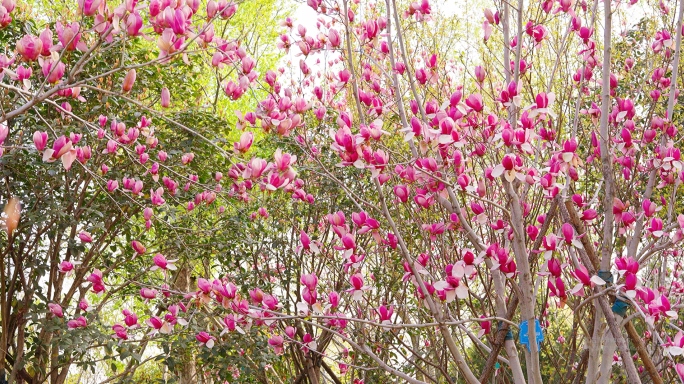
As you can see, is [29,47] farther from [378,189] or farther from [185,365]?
[185,365]

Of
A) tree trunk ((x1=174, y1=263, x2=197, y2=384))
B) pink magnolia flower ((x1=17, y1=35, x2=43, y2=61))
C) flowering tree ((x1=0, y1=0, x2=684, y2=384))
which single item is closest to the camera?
pink magnolia flower ((x1=17, y1=35, x2=43, y2=61))

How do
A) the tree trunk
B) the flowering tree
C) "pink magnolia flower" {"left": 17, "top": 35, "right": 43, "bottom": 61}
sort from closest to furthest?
1. "pink magnolia flower" {"left": 17, "top": 35, "right": 43, "bottom": 61}
2. the flowering tree
3. the tree trunk

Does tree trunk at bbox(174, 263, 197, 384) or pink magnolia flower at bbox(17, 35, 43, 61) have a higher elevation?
tree trunk at bbox(174, 263, 197, 384)

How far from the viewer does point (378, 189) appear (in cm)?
200

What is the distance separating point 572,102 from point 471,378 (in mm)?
1963

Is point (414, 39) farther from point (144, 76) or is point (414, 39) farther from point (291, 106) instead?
point (291, 106)

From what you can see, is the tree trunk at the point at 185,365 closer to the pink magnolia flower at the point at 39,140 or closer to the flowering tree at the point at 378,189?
the flowering tree at the point at 378,189

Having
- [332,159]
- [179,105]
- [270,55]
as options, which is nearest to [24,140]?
[179,105]

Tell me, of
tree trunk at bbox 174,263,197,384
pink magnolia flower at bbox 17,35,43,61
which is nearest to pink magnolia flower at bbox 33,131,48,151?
pink magnolia flower at bbox 17,35,43,61

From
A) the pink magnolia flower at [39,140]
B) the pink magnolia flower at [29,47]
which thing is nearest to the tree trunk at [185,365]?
the pink magnolia flower at [39,140]

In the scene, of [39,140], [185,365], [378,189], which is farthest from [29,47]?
[185,365]

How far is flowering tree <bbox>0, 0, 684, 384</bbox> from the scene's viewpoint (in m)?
1.71

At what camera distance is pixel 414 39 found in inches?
166

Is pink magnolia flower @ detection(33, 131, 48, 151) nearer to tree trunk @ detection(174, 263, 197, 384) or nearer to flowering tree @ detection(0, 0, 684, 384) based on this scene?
Result: flowering tree @ detection(0, 0, 684, 384)
